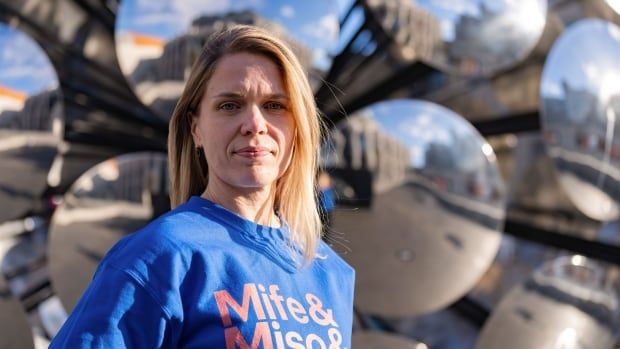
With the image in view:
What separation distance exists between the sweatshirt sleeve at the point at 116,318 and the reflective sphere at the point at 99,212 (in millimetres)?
705

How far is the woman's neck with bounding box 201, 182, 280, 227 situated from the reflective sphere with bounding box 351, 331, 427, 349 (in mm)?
676

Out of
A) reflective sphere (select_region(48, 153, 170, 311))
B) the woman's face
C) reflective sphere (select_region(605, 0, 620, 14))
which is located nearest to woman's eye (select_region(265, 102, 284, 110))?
the woman's face

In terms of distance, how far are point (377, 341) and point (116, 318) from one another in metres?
0.81

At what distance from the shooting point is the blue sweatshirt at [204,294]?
41cm

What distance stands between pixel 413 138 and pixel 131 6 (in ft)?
1.47

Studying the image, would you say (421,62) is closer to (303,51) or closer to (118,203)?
(303,51)

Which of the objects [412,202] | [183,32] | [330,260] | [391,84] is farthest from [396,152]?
[330,260]

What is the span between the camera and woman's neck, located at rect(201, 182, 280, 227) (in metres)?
0.51

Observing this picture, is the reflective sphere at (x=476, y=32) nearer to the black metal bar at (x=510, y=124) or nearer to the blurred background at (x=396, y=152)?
the blurred background at (x=396, y=152)

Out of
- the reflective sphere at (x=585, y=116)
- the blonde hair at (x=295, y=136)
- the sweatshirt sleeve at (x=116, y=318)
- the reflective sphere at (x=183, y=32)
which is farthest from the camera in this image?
the reflective sphere at (x=585, y=116)

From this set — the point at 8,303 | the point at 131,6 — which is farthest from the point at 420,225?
the point at 8,303

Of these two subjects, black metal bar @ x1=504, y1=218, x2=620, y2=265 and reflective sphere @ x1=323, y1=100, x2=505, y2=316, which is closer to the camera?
reflective sphere @ x1=323, y1=100, x2=505, y2=316

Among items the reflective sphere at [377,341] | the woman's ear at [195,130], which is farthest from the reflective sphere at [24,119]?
the woman's ear at [195,130]

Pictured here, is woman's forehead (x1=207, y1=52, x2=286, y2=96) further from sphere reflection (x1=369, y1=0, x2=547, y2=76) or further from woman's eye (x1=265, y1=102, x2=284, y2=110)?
sphere reflection (x1=369, y1=0, x2=547, y2=76)
